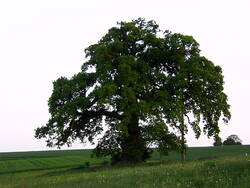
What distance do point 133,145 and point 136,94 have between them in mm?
4947

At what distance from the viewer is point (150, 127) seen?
121ft

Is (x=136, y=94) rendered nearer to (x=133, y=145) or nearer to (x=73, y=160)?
(x=133, y=145)

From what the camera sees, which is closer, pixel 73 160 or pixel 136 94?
pixel 136 94

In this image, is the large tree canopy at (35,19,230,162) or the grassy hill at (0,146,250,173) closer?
the large tree canopy at (35,19,230,162)

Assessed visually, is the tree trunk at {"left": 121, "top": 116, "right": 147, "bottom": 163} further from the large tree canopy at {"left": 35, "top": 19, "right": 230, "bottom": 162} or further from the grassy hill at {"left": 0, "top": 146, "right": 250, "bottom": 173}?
the grassy hill at {"left": 0, "top": 146, "right": 250, "bottom": 173}

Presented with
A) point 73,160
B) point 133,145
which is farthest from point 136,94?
point 73,160

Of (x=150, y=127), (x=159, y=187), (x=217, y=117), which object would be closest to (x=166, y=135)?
(x=150, y=127)

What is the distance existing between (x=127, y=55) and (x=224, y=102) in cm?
1090

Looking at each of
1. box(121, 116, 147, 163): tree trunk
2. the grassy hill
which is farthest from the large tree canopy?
the grassy hill

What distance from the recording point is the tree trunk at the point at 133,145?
128 ft

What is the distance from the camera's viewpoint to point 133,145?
128 feet

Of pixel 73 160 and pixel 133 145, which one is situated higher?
pixel 133 145

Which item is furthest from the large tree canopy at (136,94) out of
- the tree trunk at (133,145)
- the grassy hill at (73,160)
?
the grassy hill at (73,160)

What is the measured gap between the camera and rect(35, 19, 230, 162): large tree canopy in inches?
1449
